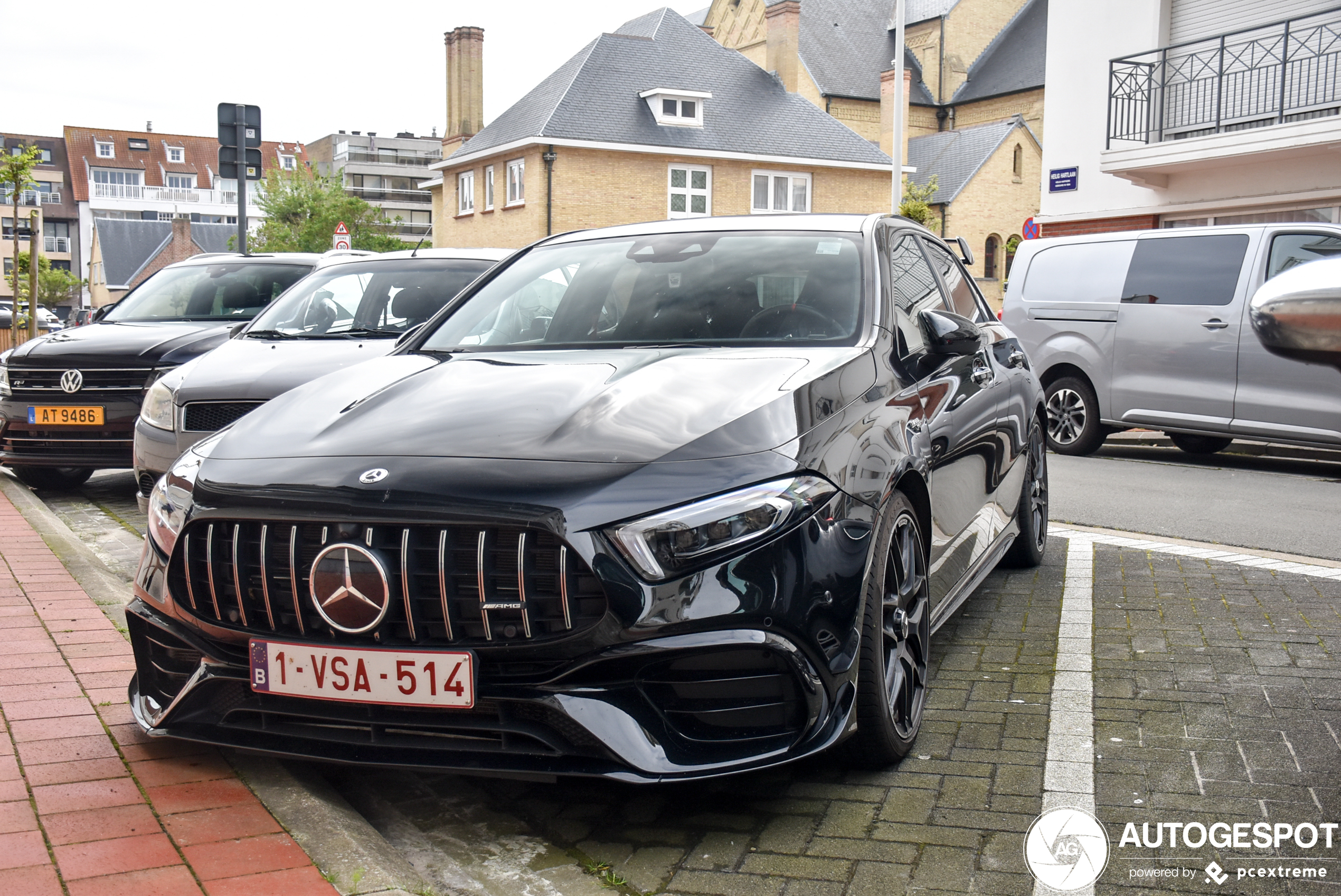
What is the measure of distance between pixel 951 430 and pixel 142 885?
2.77 meters

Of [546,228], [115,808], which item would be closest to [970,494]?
[115,808]

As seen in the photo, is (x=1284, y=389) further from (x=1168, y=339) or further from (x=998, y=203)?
(x=998, y=203)

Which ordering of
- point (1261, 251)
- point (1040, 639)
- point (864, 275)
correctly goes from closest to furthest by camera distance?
1. point (864, 275)
2. point (1040, 639)
3. point (1261, 251)

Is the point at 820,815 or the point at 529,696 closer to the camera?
the point at 529,696

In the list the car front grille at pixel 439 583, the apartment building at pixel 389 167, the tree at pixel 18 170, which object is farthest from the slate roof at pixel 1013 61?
the apartment building at pixel 389 167

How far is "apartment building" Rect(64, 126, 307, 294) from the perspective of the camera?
362 feet

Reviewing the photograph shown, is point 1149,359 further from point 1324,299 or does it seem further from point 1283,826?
point 1324,299

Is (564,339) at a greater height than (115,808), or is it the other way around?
(564,339)

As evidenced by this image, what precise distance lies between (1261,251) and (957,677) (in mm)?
7458

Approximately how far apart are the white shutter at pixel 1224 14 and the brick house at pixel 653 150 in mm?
24635

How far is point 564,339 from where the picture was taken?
Result: 435 centimetres

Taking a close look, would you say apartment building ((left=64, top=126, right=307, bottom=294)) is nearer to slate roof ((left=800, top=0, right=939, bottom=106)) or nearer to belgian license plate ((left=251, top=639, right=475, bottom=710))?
slate roof ((left=800, top=0, right=939, bottom=106))

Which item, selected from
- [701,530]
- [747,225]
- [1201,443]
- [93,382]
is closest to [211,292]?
[93,382]

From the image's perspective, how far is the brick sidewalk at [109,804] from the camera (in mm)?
2744
